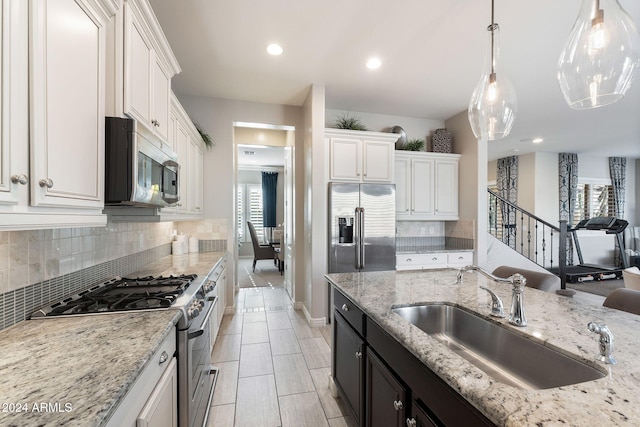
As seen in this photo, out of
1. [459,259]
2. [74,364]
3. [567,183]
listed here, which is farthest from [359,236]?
[567,183]

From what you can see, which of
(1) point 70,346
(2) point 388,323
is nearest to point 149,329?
(1) point 70,346

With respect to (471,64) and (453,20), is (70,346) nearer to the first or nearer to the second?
(453,20)

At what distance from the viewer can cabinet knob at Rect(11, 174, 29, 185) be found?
0.83 metres

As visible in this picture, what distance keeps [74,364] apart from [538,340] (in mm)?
1645

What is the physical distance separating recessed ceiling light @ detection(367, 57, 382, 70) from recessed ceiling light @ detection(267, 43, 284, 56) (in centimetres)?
91

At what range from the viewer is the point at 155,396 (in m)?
1.09

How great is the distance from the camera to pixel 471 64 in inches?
117

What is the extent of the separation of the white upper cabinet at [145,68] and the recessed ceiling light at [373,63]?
1877mm

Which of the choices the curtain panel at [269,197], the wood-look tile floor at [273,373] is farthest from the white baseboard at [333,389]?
the curtain panel at [269,197]

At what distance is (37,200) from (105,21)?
951 mm

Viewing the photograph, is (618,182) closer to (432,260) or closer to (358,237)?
(432,260)

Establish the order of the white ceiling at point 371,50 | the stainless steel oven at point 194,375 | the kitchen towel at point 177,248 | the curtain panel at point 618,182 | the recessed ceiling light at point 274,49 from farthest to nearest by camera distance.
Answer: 1. the curtain panel at point 618,182
2. the kitchen towel at point 177,248
3. the recessed ceiling light at point 274,49
4. the white ceiling at point 371,50
5. the stainless steel oven at point 194,375

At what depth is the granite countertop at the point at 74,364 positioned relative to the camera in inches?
27.7

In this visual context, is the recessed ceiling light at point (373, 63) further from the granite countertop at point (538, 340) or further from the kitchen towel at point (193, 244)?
the kitchen towel at point (193, 244)
